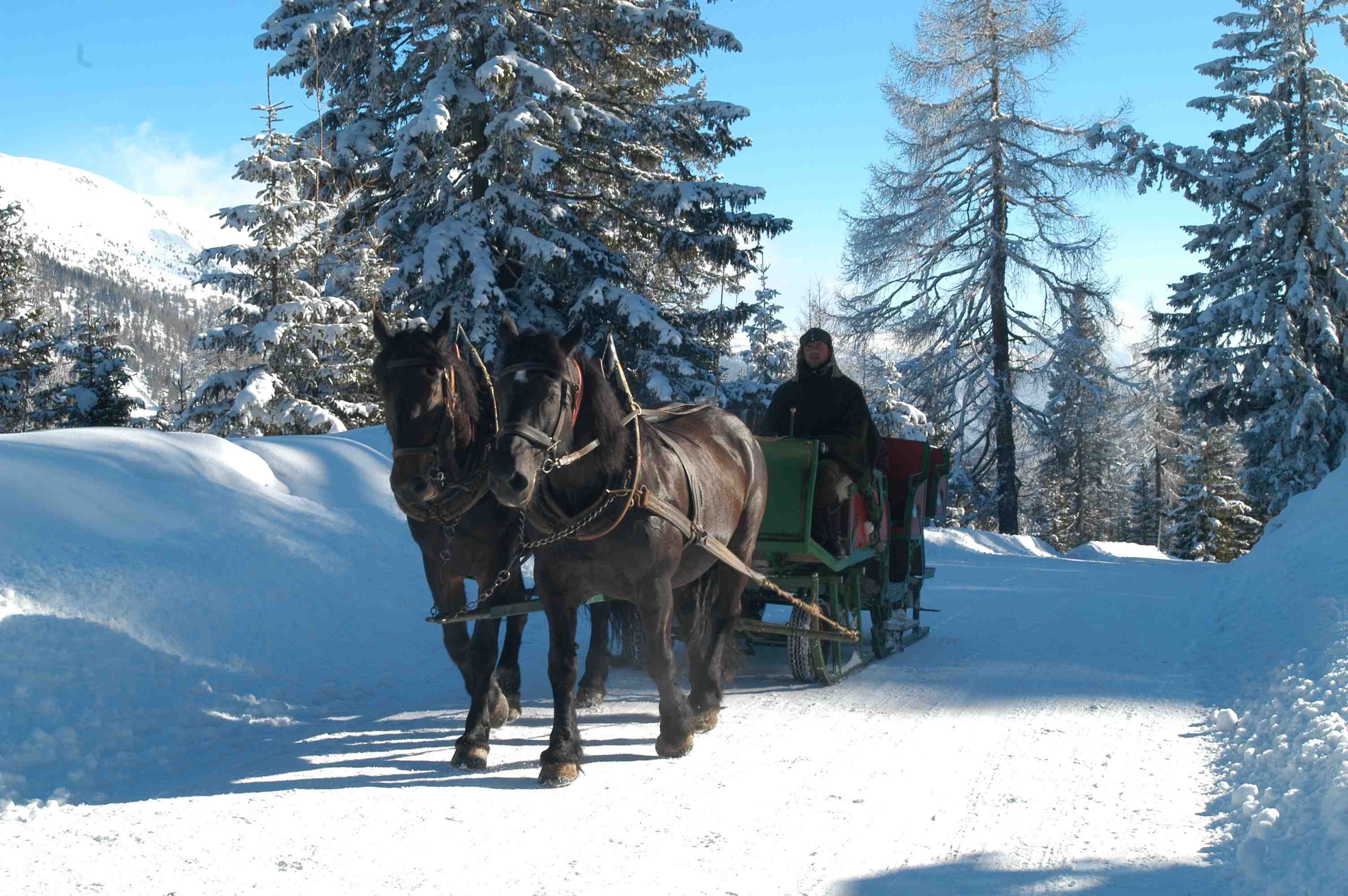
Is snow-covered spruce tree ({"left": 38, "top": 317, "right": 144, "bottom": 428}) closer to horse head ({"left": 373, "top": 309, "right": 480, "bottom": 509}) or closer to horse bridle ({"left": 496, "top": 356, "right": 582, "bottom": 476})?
horse head ({"left": 373, "top": 309, "right": 480, "bottom": 509})

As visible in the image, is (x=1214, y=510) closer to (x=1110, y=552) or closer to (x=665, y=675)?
(x=1110, y=552)

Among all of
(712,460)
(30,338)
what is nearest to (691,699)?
(712,460)

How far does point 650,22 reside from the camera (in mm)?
14438

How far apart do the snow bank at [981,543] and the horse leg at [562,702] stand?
13.9 metres

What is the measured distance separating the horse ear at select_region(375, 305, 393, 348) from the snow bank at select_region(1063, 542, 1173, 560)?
66.7ft

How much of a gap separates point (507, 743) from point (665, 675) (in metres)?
1.03

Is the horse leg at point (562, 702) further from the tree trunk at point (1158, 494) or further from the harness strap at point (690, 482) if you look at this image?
the tree trunk at point (1158, 494)

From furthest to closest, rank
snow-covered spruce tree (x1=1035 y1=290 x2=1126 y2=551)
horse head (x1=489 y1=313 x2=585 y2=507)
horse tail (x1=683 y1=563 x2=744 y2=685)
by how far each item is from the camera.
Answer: snow-covered spruce tree (x1=1035 y1=290 x2=1126 y2=551), horse tail (x1=683 y1=563 x2=744 y2=685), horse head (x1=489 y1=313 x2=585 y2=507)

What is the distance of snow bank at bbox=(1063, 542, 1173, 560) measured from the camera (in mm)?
23922

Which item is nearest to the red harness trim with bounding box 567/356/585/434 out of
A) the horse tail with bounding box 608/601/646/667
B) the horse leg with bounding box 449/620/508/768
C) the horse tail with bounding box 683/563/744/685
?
the horse leg with bounding box 449/620/508/768

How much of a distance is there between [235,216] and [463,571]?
12724mm

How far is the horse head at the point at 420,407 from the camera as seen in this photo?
15.4 ft

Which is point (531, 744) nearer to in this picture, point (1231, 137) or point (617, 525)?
point (617, 525)

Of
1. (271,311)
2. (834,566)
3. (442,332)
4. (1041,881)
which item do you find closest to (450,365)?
(442,332)
